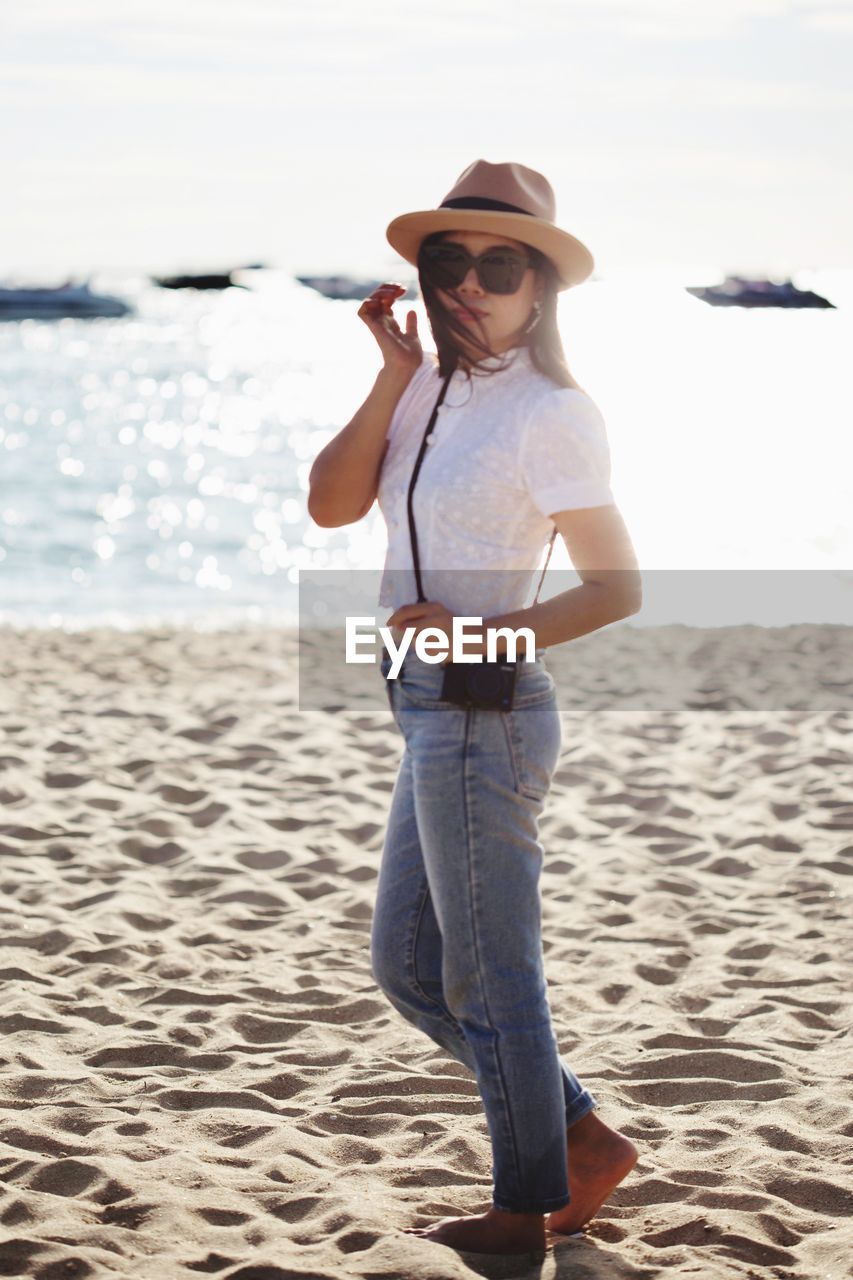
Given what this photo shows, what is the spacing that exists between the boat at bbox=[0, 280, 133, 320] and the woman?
340 feet

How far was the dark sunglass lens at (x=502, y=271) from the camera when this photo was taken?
275 cm

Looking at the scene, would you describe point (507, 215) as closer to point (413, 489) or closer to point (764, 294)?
point (413, 489)

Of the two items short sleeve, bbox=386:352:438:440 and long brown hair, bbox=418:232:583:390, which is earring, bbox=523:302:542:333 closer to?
long brown hair, bbox=418:232:583:390

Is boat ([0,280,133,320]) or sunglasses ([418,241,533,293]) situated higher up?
boat ([0,280,133,320])

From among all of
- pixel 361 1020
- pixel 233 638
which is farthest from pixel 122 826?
pixel 233 638

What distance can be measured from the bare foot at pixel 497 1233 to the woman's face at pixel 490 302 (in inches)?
62.7

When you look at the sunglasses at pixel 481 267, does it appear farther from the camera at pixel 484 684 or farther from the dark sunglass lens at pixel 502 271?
the camera at pixel 484 684

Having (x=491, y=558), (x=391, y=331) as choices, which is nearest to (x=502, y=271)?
(x=391, y=331)

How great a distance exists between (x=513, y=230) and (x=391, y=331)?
0.31 m

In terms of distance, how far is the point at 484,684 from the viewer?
2697mm

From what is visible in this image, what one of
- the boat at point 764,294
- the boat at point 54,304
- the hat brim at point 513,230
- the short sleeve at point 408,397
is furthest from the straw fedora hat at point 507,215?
the boat at point 764,294

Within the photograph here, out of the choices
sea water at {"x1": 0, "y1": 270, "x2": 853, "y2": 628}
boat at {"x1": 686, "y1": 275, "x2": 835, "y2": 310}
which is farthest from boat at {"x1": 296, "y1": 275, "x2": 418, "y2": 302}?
sea water at {"x1": 0, "y1": 270, "x2": 853, "y2": 628}

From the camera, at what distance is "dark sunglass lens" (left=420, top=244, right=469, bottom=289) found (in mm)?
2779

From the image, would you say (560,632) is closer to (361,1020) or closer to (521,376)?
(521,376)
